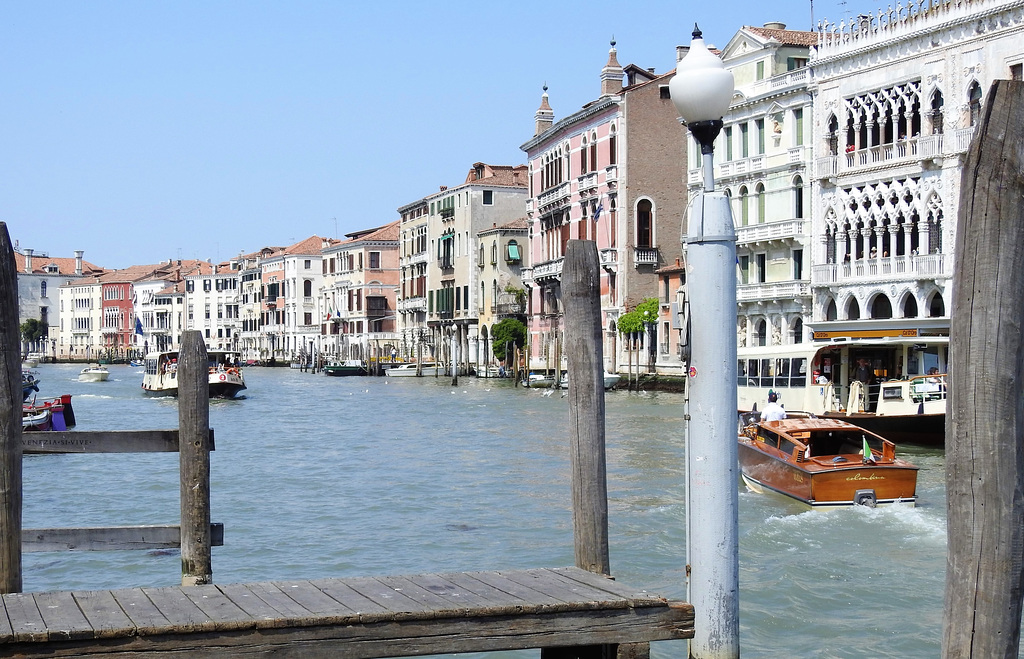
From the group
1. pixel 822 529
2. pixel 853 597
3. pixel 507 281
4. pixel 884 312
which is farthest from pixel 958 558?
pixel 507 281

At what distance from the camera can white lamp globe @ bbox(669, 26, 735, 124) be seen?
188 inches

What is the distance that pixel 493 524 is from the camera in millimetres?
12391

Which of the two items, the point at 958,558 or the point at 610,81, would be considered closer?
the point at 958,558

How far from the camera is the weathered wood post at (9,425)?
4871mm

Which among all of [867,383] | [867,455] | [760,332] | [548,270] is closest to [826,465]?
[867,455]

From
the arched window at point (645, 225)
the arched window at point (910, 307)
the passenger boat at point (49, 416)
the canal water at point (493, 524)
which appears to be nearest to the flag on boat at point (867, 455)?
the canal water at point (493, 524)

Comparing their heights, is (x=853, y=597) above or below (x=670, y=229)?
below

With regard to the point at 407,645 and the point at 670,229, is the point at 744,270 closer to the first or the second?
the point at 670,229

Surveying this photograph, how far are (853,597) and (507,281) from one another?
1782 inches

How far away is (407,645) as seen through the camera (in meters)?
4.15

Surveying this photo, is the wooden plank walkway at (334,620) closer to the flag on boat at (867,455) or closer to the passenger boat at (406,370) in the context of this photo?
the flag on boat at (867,455)

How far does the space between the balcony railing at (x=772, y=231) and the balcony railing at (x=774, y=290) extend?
1165mm

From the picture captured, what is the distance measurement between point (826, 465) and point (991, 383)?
29.6ft

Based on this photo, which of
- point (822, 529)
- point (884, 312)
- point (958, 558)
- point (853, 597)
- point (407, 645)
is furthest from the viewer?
point (884, 312)
